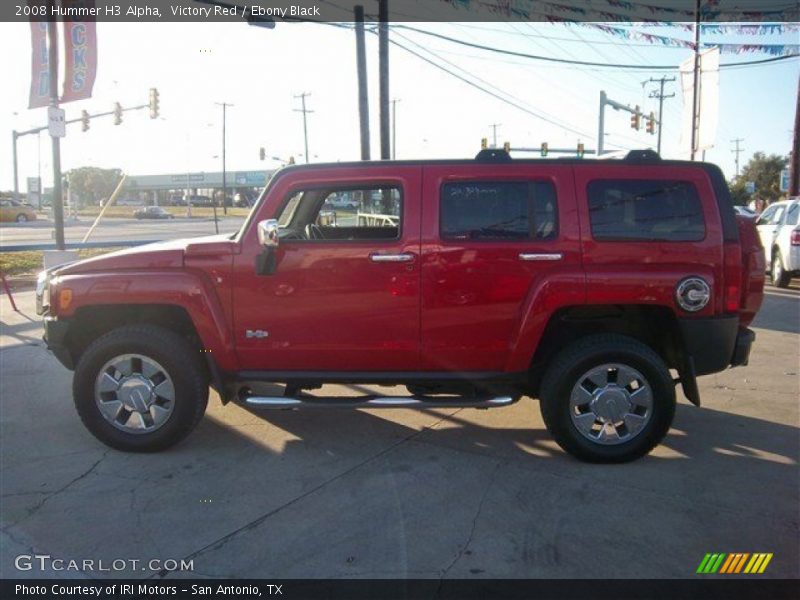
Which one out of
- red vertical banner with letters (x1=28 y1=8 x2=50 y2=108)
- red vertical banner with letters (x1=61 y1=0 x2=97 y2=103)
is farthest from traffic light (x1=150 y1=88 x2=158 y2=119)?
red vertical banner with letters (x1=61 y1=0 x2=97 y2=103)

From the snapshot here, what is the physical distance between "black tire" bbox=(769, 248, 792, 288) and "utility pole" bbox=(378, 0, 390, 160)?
29.0 ft

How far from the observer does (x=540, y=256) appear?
415cm

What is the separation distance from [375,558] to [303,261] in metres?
1.93

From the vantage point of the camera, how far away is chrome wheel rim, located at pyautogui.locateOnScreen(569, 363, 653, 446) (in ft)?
13.8

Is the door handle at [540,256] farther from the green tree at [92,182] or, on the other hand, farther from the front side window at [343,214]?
the green tree at [92,182]

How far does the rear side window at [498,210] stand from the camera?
4227mm

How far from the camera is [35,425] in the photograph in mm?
5090

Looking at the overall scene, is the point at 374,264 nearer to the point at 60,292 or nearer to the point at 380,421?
the point at 380,421

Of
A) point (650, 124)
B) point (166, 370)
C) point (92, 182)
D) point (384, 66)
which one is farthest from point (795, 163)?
point (92, 182)

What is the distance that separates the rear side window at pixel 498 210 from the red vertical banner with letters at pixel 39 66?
1171cm

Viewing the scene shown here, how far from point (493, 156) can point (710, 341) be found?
1848 millimetres

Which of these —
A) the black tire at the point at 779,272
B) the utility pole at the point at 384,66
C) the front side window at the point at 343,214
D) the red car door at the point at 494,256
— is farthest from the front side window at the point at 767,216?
the front side window at the point at 343,214

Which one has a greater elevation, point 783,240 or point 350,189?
point 350,189
